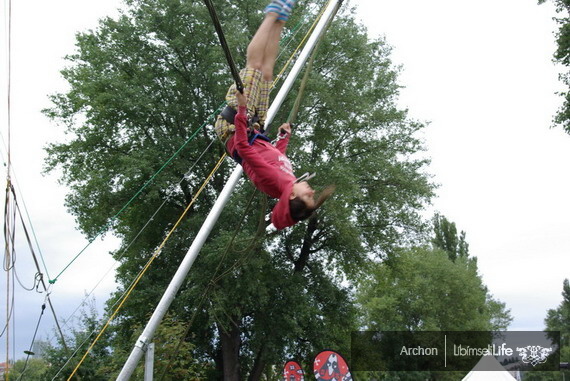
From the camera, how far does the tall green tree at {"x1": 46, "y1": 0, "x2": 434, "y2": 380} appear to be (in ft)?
49.9

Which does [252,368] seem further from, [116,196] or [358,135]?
[358,135]

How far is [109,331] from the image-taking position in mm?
15836

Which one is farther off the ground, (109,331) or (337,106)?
(337,106)

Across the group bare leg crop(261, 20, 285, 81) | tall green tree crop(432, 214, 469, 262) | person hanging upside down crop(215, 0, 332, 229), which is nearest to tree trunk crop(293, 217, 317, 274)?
person hanging upside down crop(215, 0, 332, 229)

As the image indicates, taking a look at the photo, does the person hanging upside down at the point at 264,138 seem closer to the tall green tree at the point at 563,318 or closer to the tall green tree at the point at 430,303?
the tall green tree at the point at 430,303

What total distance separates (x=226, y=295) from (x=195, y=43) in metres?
7.02

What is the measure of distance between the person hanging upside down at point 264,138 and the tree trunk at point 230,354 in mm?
12940

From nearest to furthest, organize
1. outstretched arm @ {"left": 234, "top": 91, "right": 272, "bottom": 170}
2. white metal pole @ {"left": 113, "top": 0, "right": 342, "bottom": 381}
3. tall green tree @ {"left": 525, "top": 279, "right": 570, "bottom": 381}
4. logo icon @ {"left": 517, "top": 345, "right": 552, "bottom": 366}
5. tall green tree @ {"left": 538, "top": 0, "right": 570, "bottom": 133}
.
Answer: outstretched arm @ {"left": 234, "top": 91, "right": 272, "bottom": 170} → white metal pole @ {"left": 113, "top": 0, "right": 342, "bottom": 381} → tall green tree @ {"left": 538, "top": 0, "right": 570, "bottom": 133} → logo icon @ {"left": 517, "top": 345, "right": 552, "bottom": 366} → tall green tree @ {"left": 525, "top": 279, "right": 570, "bottom": 381}

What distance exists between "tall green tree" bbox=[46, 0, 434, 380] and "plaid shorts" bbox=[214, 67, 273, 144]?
33.5 feet

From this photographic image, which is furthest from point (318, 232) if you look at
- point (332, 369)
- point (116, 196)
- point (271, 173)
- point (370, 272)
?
point (271, 173)

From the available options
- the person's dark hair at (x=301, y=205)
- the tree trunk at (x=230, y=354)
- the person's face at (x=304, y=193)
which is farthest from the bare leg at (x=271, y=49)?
the tree trunk at (x=230, y=354)

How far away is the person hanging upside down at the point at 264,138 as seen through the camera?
3482mm

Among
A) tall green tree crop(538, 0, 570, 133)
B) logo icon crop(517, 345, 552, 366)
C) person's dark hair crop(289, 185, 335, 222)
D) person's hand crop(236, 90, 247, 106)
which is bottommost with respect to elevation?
person's dark hair crop(289, 185, 335, 222)

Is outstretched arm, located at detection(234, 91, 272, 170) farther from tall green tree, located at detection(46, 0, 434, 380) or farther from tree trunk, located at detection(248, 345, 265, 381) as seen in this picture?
tree trunk, located at detection(248, 345, 265, 381)
